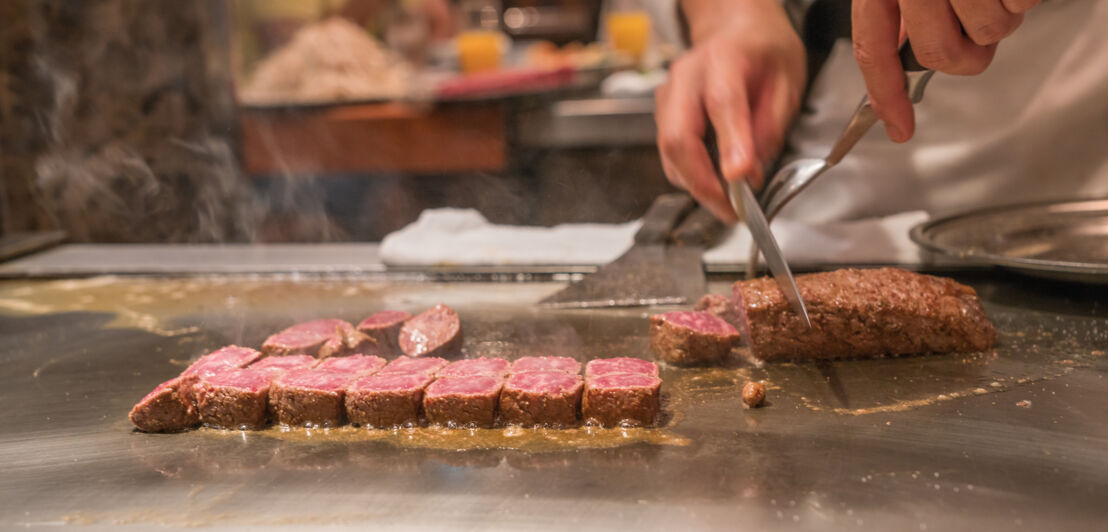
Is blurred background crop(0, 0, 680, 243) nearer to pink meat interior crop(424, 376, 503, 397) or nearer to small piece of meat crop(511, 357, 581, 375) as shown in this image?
small piece of meat crop(511, 357, 581, 375)

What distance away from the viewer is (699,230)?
3.05 m

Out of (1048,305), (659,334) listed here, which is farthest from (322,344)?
(1048,305)

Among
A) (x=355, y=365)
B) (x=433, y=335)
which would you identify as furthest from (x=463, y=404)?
(x=433, y=335)

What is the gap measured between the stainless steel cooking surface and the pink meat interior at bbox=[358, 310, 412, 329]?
8.5 inches

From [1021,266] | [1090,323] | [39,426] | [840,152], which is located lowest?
[39,426]

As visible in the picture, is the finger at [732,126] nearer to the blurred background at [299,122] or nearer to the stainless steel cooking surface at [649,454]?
the stainless steel cooking surface at [649,454]

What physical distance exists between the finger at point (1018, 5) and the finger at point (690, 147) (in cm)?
97

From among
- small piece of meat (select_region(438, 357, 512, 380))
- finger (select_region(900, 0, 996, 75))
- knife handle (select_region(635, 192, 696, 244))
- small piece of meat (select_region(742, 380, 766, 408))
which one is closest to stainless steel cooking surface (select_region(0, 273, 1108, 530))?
small piece of meat (select_region(742, 380, 766, 408))

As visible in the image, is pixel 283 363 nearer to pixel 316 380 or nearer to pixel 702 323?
pixel 316 380

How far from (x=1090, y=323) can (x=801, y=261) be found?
91 centimetres

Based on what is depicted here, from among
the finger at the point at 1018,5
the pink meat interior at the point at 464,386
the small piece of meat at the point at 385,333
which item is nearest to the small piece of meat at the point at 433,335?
the small piece of meat at the point at 385,333

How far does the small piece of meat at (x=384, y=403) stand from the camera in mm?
1844

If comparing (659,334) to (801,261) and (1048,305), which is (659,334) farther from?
(1048,305)

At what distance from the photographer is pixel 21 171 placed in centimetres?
389
